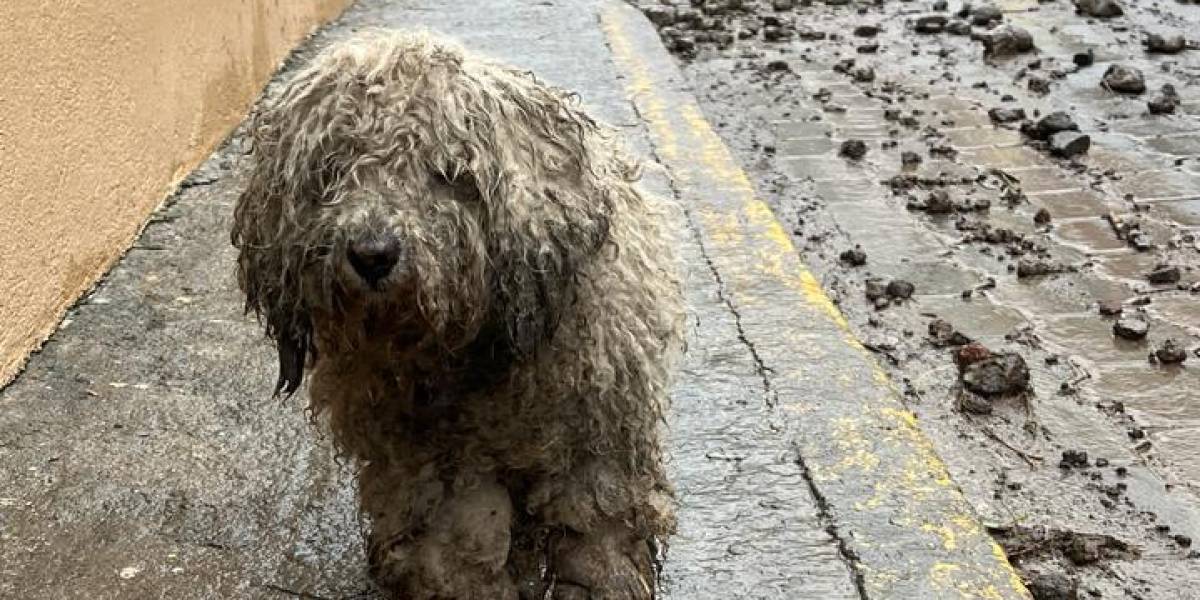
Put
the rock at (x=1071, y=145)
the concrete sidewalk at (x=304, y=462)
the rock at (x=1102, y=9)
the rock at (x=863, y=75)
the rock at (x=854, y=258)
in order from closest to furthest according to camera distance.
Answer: the concrete sidewalk at (x=304, y=462), the rock at (x=854, y=258), the rock at (x=1071, y=145), the rock at (x=863, y=75), the rock at (x=1102, y=9)

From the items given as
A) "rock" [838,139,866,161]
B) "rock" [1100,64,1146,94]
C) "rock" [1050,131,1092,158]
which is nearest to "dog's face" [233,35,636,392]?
"rock" [838,139,866,161]

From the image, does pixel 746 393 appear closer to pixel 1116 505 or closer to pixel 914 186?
pixel 1116 505

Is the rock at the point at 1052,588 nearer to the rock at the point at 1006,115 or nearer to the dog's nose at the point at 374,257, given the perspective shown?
the dog's nose at the point at 374,257

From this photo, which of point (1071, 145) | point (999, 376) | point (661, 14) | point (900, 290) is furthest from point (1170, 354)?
point (661, 14)

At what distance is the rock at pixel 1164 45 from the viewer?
33.0 feet

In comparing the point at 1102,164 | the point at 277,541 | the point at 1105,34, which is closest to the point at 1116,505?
the point at 277,541

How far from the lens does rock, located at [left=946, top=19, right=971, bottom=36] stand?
36.2ft

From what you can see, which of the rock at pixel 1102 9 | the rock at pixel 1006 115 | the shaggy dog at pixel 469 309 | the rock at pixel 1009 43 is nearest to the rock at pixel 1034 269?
the rock at pixel 1006 115

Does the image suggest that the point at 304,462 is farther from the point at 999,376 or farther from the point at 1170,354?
the point at 1170,354

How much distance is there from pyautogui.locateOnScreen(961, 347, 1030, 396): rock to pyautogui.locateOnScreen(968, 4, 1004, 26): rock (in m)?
6.03

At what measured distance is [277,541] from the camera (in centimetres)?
429

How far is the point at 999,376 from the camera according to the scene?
5.58 metres

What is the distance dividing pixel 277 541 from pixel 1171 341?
3.54m

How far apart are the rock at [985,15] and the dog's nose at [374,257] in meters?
8.95
